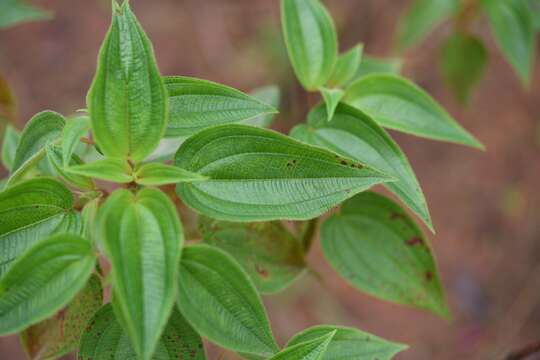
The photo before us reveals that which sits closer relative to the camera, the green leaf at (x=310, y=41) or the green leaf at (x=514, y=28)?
the green leaf at (x=310, y=41)

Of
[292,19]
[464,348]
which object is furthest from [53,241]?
[464,348]

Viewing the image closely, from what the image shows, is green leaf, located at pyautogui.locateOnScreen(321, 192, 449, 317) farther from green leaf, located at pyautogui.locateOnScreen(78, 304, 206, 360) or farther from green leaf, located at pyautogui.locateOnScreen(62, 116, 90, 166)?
green leaf, located at pyautogui.locateOnScreen(62, 116, 90, 166)

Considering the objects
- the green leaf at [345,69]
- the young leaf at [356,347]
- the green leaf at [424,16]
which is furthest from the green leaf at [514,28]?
the young leaf at [356,347]

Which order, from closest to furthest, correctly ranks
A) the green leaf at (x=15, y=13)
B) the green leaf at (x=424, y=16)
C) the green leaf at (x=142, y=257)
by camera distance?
the green leaf at (x=142, y=257) < the green leaf at (x=15, y=13) < the green leaf at (x=424, y=16)

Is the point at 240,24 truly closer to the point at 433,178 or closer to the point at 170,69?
the point at 170,69

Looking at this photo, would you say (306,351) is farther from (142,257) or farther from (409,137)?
(409,137)

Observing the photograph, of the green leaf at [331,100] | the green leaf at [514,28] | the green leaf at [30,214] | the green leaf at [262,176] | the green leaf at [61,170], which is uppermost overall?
the green leaf at [514,28]

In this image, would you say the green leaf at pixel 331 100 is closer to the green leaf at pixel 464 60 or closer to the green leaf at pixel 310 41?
the green leaf at pixel 310 41
